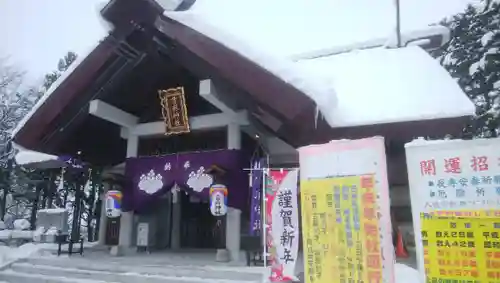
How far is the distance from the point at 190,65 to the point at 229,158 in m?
2.02

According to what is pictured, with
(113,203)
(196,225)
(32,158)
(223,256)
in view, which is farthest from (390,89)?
(32,158)

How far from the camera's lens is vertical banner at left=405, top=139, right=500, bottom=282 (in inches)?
119

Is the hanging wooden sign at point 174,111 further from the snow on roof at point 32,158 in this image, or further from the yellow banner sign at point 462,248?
the yellow banner sign at point 462,248

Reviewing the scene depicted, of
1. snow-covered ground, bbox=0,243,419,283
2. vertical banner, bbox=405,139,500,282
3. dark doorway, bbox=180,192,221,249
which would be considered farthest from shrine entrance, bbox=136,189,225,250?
vertical banner, bbox=405,139,500,282

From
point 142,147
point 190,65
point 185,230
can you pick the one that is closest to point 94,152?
point 142,147

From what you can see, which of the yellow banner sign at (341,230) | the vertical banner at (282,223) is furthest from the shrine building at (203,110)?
the yellow banner sign at (341,230)

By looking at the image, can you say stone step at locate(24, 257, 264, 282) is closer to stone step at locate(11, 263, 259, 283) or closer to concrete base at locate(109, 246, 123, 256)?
stone step at locate(11, 263, 259, 283)

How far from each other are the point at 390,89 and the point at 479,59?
21.6ft

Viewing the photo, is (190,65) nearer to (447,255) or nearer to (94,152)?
(94,152)

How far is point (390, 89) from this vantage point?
805cm

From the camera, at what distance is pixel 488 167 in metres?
3.05

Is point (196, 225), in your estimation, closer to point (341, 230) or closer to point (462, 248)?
point (341, 230)

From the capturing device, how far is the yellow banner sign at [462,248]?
118 inches

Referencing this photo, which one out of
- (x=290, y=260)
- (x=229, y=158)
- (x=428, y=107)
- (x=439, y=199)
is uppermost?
(x=428, y=107)
